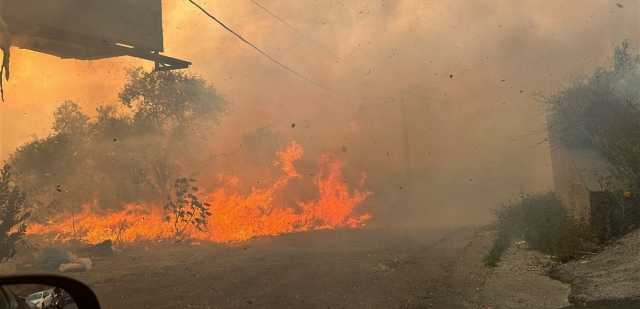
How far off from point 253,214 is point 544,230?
14.5 m

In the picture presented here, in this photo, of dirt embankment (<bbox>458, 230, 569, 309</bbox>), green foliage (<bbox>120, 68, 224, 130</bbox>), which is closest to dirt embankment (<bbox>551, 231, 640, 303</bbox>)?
dirt embankment (<bbox>458, 230, 569, 309</bbox>)

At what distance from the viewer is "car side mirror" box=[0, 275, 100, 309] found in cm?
247

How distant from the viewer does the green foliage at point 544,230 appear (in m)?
10.9

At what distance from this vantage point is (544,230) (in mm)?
13914

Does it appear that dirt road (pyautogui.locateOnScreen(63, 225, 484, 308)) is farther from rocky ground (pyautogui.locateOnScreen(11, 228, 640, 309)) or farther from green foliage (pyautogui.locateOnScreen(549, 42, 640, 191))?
green foliage (pyautogui.locateOnScreen(549, 42, 640, 191))

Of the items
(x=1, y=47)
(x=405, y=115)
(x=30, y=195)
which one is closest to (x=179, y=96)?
(x=30, y=195)

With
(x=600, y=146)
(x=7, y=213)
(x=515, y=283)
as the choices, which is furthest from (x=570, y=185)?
(x=7, y=213)

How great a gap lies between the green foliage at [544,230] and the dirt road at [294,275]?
4.51 feet

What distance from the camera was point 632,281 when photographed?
740 centimetres

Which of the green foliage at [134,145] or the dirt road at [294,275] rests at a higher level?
the green foliage at [134,145]

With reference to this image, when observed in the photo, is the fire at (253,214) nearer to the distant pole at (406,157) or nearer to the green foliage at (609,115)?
the distant pole at (406,157)

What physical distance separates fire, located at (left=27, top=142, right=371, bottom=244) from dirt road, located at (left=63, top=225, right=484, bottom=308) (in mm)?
4342

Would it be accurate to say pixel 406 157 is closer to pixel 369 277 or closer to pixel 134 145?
pixel 134 145

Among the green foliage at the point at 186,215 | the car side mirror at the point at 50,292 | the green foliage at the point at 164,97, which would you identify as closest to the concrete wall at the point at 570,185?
the car side mirror at the point at 50,292
